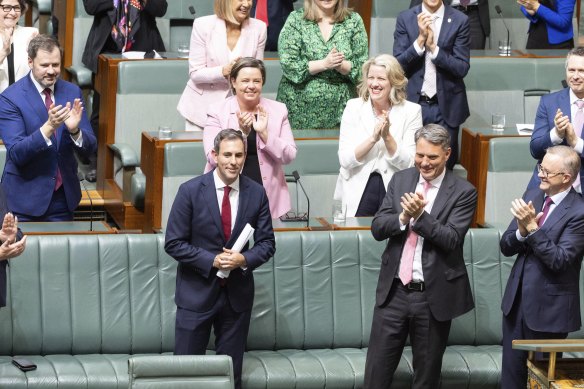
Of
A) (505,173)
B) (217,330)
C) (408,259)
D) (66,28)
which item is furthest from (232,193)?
(66,28)

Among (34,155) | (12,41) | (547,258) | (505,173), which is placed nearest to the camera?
(547,258)

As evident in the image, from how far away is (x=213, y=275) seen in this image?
5.11m

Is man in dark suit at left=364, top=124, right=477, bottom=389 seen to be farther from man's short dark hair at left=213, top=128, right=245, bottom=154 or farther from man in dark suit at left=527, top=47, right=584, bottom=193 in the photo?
man in dark suit at left=527, top=47, right=584, bottom=193

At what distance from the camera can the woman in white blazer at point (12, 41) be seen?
20.9ft

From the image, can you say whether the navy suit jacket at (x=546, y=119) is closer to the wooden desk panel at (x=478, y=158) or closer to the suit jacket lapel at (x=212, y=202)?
the wooden desk panel at (x=478, y=158)

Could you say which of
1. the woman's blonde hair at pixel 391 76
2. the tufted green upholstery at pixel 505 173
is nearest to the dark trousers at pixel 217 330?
the woman's blonde hair at pixel 391 76

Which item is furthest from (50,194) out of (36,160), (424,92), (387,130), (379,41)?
(379,41)

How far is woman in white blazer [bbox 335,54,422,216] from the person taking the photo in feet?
19.5

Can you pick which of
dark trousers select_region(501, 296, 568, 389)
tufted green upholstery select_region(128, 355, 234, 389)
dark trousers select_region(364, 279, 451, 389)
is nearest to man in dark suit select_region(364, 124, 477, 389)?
dark trousers select_region(364, 279, 451, 389)

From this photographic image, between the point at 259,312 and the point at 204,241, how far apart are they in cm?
69

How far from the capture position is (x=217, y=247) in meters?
5.12

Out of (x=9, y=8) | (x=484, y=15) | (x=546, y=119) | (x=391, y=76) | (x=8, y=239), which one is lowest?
(x=8, y=239)

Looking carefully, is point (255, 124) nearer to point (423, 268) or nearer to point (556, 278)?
point (423, 268)

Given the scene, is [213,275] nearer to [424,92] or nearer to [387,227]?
[387,227]
